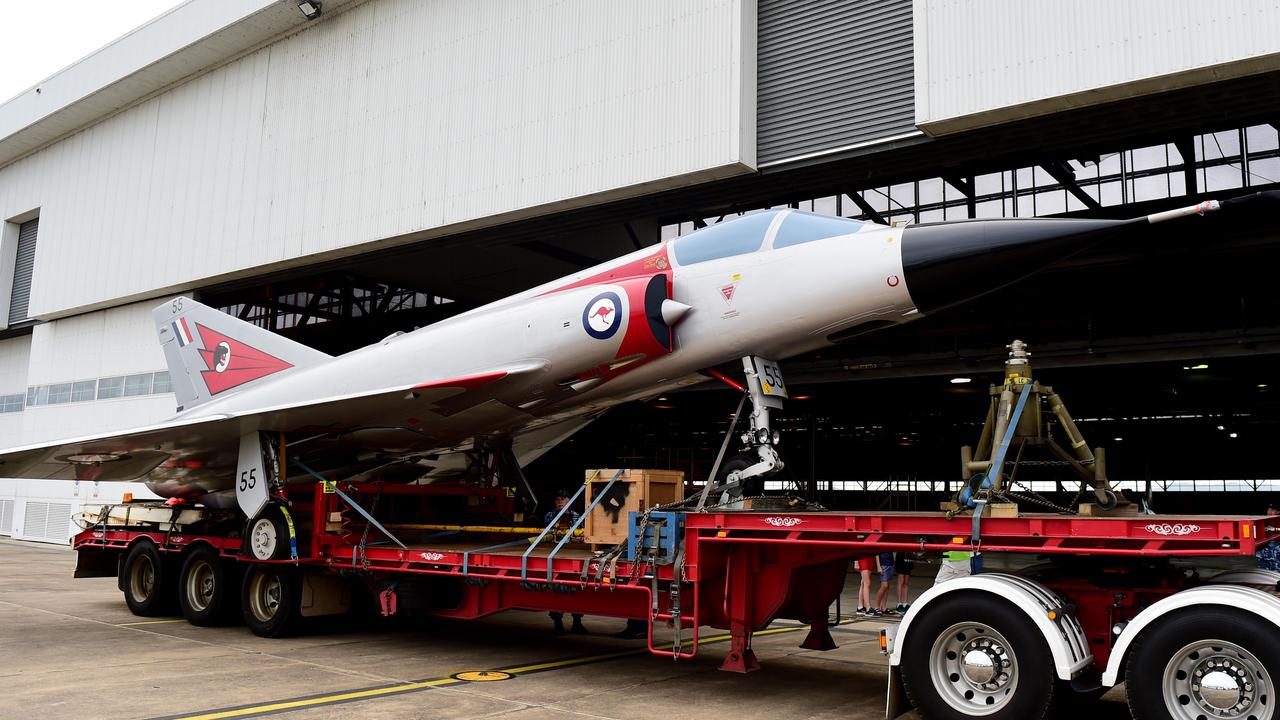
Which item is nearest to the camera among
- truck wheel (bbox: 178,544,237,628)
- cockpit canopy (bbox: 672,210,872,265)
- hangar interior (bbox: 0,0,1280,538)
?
cockpit canopy (bbox: 672,210,872,265)

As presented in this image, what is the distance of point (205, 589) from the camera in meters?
11.5

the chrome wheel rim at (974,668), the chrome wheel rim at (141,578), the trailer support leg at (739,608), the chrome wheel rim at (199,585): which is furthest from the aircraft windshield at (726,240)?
the chrome wheel rim at (141,578)

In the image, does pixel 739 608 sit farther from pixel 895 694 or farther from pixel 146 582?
pixel 146 582

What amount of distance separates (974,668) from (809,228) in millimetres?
3588

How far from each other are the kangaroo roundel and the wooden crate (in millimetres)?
1258

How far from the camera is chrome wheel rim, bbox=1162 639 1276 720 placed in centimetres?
487

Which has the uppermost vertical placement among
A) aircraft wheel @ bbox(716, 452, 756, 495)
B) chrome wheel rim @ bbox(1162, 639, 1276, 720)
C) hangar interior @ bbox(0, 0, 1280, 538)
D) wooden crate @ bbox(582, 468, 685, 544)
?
hangar interior @ bbox(0, 0, 1280, 538)

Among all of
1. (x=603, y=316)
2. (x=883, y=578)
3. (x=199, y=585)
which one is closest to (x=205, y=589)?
(x=199, y=585)

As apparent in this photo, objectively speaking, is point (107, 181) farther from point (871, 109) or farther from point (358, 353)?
point (871, 109)

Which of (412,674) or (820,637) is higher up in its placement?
(820,637)

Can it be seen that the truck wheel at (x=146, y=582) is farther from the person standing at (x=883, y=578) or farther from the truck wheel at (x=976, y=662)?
the truck wheel at (x=976, y=662)

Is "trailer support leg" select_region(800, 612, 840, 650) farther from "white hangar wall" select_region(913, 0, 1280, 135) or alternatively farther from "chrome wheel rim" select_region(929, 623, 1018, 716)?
"white hangar wall" select_region(913, 0, 1280, 135)

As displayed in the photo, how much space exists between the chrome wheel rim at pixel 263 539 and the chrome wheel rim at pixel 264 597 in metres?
0.48

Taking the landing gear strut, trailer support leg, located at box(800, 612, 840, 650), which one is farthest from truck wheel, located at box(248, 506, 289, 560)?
trailer support leg, located at box(800, 612, 840, 650)
